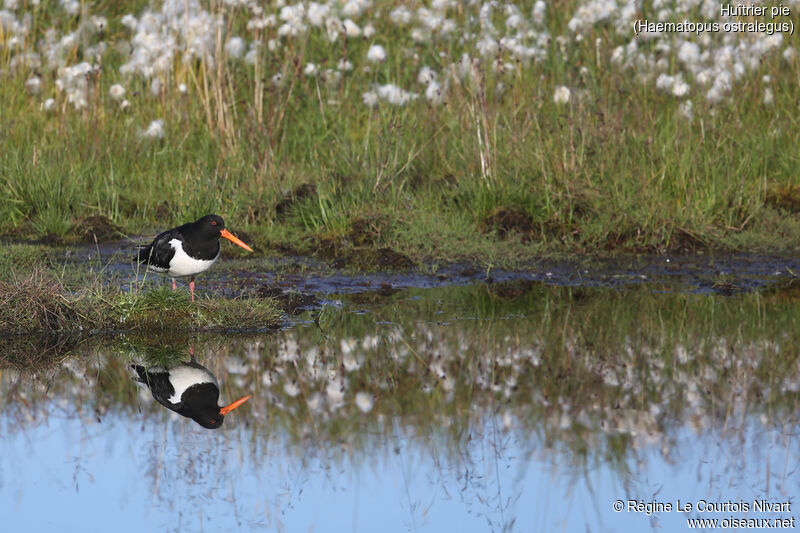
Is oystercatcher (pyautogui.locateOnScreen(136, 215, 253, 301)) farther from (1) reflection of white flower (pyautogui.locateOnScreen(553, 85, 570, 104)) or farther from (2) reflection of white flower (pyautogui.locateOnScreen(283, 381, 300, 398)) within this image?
(1) reflection of white flower (pyautogui.locateOnScreen(553, 85, 570, 104))

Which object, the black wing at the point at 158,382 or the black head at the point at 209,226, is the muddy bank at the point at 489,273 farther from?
the black wing at the point at 158,382

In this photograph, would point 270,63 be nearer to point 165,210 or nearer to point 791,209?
point 165,210

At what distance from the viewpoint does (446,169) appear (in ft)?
34.2

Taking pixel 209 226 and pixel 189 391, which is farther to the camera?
pixel 209 226

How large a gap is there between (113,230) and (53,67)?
3.63 meters

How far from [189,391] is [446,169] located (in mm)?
5149

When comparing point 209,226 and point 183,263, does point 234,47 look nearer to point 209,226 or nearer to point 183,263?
point 209,226

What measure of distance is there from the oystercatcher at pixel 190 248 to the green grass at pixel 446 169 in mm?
1951

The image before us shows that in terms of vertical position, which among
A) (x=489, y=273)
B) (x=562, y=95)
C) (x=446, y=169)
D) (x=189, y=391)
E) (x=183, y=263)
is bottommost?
(x=489, y=273)

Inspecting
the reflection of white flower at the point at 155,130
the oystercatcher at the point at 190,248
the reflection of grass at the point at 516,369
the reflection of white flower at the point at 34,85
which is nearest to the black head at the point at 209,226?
the oystercatcher at the point at 190,248

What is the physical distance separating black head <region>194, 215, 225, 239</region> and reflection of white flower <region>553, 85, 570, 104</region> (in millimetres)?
4551

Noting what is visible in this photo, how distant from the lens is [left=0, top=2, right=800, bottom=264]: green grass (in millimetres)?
9508

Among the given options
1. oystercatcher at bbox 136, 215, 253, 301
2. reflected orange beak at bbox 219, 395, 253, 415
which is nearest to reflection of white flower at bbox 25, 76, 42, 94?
oystercatcher at bbox 136, 215, 253, 301

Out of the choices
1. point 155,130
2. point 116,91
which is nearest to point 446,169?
point 155,130
